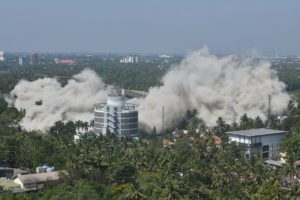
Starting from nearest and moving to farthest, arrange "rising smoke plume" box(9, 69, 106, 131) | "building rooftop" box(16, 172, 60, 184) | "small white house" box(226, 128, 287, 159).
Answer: "building rooftop" box(16, 172, 60, 184) → "small white house" box(226, 128, 287, 159) → "rising smoke plume" box(9, 69, 106, 131)

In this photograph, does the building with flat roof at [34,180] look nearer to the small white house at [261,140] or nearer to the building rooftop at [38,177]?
the building rooftop at [38,177]

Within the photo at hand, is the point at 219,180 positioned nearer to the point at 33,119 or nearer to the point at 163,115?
the point at 163,115

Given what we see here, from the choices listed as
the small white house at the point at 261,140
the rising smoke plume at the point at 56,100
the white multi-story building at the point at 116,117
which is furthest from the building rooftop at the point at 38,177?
the rising smoke plume at the point at 56,100

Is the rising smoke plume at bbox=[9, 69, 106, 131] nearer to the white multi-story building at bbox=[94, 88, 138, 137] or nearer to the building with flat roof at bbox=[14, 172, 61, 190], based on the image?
the white multi-story building at bbox=[94, 88, 138, 137]

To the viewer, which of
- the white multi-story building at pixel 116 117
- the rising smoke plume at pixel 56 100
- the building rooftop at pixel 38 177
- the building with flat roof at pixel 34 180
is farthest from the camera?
the rising smoke plume at pixel 56 100

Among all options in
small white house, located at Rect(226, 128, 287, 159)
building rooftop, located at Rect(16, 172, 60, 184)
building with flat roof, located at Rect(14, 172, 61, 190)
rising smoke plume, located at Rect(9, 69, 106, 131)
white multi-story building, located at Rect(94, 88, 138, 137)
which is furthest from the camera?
rising smoke plume, located at Rect(9, 69, 106, 131)

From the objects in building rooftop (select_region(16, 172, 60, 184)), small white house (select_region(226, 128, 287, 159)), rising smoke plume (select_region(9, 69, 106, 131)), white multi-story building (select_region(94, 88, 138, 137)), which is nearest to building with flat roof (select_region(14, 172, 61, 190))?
building rooftop (select_region(16, 172, 60, 184))

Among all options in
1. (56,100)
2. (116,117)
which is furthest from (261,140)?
(56,100)

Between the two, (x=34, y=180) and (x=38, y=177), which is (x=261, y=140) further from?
(x=34, y=180)
